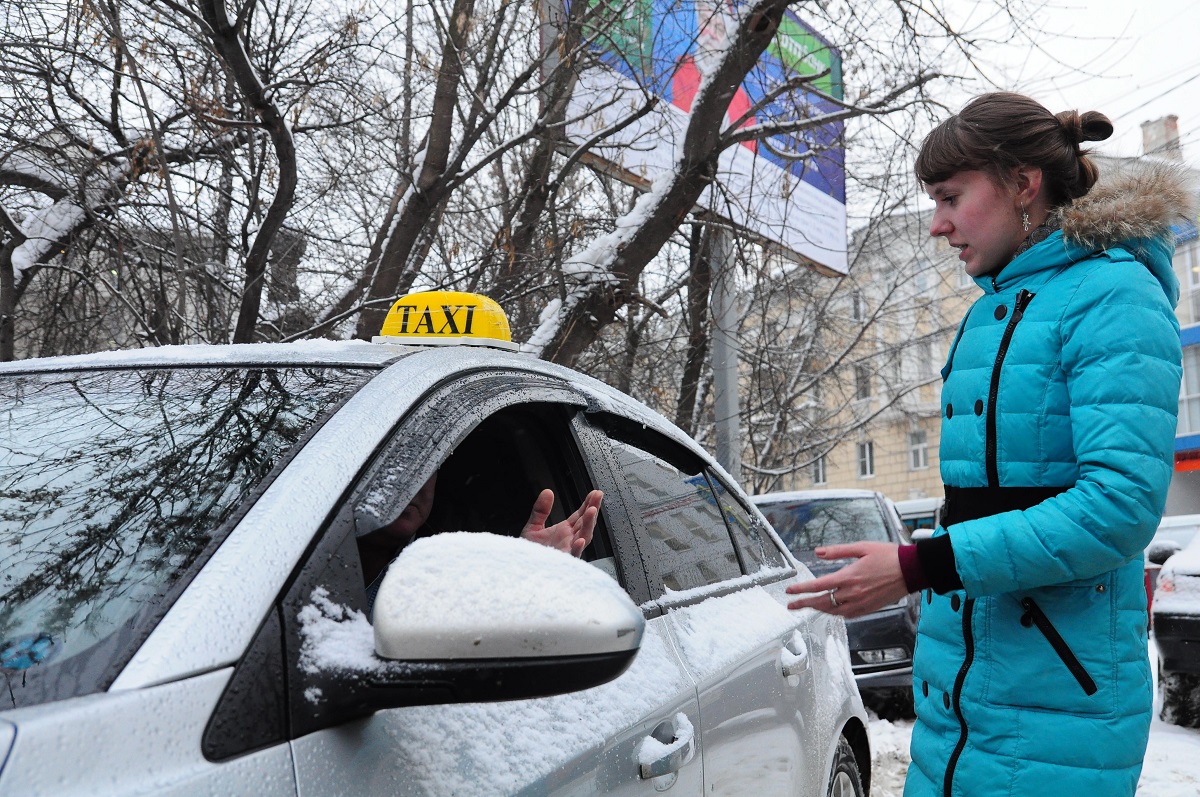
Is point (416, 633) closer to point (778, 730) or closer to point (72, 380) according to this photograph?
point (72, 380)

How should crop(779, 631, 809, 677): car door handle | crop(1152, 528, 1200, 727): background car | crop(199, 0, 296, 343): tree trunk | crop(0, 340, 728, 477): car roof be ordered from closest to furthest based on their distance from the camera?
1. crop(0, 340, 728, 477): car roof
2. crop(779, 631, 809, 677): car door handle
3. crop(199, 0, 296, 343): tree trunk
4. crop(1152, 528, 1200, 727): background car

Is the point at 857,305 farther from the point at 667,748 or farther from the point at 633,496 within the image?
the point at 667,748

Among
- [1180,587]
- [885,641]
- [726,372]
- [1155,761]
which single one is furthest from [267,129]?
[1155,761]

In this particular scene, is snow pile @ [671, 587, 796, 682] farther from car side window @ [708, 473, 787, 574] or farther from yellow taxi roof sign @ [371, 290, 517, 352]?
yellow taxi roof sign @ [371, 290, 517, 352]

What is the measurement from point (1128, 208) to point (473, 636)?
1.31m

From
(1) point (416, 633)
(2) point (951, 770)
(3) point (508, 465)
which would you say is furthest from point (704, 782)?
(1) point (416, 633)

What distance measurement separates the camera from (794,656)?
2447mm

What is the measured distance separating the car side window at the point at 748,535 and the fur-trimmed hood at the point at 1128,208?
1252 millimetres

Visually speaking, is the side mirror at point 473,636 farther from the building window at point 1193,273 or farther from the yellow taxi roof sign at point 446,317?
the building window at point 1193,273

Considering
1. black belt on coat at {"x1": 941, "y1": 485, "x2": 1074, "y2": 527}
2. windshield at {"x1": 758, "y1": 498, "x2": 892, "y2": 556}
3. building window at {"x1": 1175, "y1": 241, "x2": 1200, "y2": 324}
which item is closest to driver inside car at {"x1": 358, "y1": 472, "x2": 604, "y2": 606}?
black belt on coat at {"x1": 941, "y1": 485, "x2": 1074, "y2": 527}

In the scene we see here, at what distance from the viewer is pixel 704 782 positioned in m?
1.74

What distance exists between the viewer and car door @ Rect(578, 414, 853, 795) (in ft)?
6.35

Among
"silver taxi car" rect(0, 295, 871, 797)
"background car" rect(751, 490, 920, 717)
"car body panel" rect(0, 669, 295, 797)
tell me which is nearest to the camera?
"car body panel" rect(0, 669, 295, 797)

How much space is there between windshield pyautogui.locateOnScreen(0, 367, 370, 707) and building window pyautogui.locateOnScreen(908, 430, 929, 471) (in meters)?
31.3
